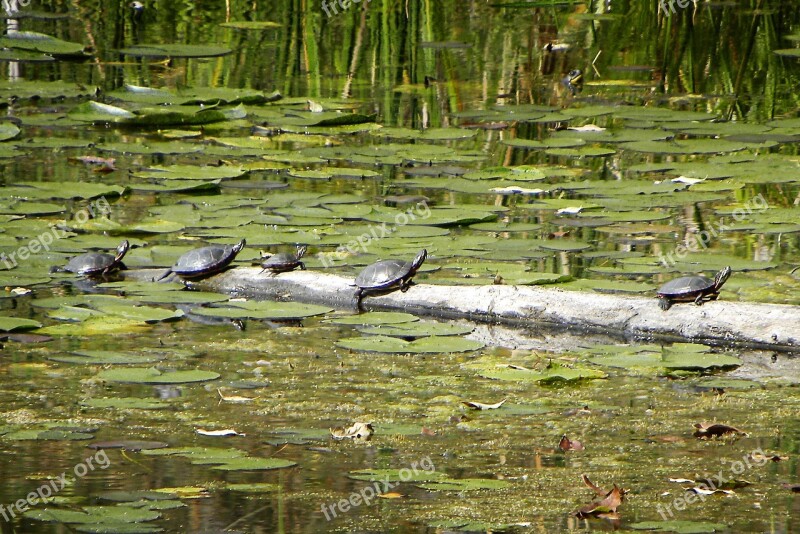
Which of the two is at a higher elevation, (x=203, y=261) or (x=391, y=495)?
(x=203, y=261)

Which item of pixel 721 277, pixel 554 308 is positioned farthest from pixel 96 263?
pixel 721 277

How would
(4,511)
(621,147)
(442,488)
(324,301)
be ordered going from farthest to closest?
(621,147) < (324,301) < (442,488) < (4,511)

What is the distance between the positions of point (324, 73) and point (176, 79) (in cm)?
137

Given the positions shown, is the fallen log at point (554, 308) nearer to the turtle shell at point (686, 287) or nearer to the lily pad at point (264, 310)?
the turtle shell at point (686, 287)

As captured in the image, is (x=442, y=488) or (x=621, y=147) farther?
(x=621, y=147)

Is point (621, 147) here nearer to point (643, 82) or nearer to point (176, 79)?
point (643, 82)

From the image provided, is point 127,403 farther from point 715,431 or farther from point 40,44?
point 40,44

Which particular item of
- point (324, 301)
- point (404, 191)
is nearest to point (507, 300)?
point (324, 301)

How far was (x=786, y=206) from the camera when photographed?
7.31m

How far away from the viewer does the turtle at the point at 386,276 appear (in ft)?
18.0
